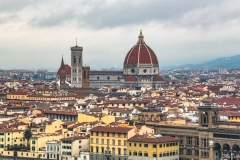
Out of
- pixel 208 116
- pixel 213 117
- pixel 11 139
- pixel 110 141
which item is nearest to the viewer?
pixel 208 116

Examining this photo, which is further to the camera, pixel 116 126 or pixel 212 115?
pixel 116 126

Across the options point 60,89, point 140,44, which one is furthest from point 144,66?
point 60,89

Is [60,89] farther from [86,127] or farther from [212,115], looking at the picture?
[212,115]

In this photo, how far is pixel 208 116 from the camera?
6550cm

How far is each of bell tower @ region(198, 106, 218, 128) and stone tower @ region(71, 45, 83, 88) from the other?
363ft

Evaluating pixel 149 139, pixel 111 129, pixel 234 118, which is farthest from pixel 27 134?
pixel 234 118

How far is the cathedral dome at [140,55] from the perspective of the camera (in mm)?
181625

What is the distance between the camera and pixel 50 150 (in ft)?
227

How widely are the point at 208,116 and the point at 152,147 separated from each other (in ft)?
19.7

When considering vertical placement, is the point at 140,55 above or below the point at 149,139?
above

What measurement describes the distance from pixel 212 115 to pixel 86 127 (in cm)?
1442

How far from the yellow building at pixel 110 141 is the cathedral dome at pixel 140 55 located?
11401 centimetres

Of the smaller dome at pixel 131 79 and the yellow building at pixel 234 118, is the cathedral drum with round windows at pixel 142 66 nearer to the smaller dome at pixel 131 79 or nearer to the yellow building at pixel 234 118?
the smaller dome at pixel 131 79

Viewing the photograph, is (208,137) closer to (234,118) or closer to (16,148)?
(234,118)
